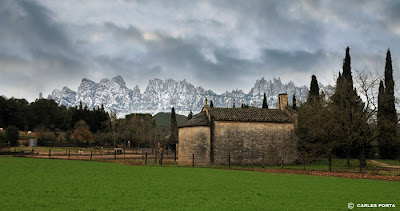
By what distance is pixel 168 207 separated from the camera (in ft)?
33.7

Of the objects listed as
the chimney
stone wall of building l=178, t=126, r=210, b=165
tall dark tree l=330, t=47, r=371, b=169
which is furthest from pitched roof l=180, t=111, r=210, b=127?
tall dark tree l=330, t=47, r=371, b=169

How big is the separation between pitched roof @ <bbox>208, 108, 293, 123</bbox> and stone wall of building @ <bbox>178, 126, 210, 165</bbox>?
252cm

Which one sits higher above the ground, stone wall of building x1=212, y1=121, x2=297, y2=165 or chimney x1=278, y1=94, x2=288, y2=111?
chimney x1=278, y1=94, x2=288, y2=111

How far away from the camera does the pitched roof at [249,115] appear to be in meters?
37.1

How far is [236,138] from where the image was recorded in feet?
121

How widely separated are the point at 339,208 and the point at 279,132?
27984mm

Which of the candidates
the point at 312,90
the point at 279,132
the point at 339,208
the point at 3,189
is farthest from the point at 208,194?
the point at 312,90

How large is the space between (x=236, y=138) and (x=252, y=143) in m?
2.07

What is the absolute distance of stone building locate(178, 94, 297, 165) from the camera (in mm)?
35906

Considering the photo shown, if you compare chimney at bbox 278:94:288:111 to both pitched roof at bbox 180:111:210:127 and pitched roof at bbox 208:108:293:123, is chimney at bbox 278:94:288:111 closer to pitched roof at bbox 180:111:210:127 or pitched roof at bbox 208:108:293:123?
pitched roof at bbox 208:108:293:123

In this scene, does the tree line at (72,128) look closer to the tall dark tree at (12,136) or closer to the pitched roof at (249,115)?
the tall dark tree at (12,136)

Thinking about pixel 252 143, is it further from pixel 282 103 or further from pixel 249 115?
pixel 282 103

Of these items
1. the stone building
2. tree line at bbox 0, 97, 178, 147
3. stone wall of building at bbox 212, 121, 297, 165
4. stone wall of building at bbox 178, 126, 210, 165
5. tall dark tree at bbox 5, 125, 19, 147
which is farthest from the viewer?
tree line at bbox 0, 97, 178, 147

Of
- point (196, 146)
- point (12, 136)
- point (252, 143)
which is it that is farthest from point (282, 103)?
point (12, 136)
